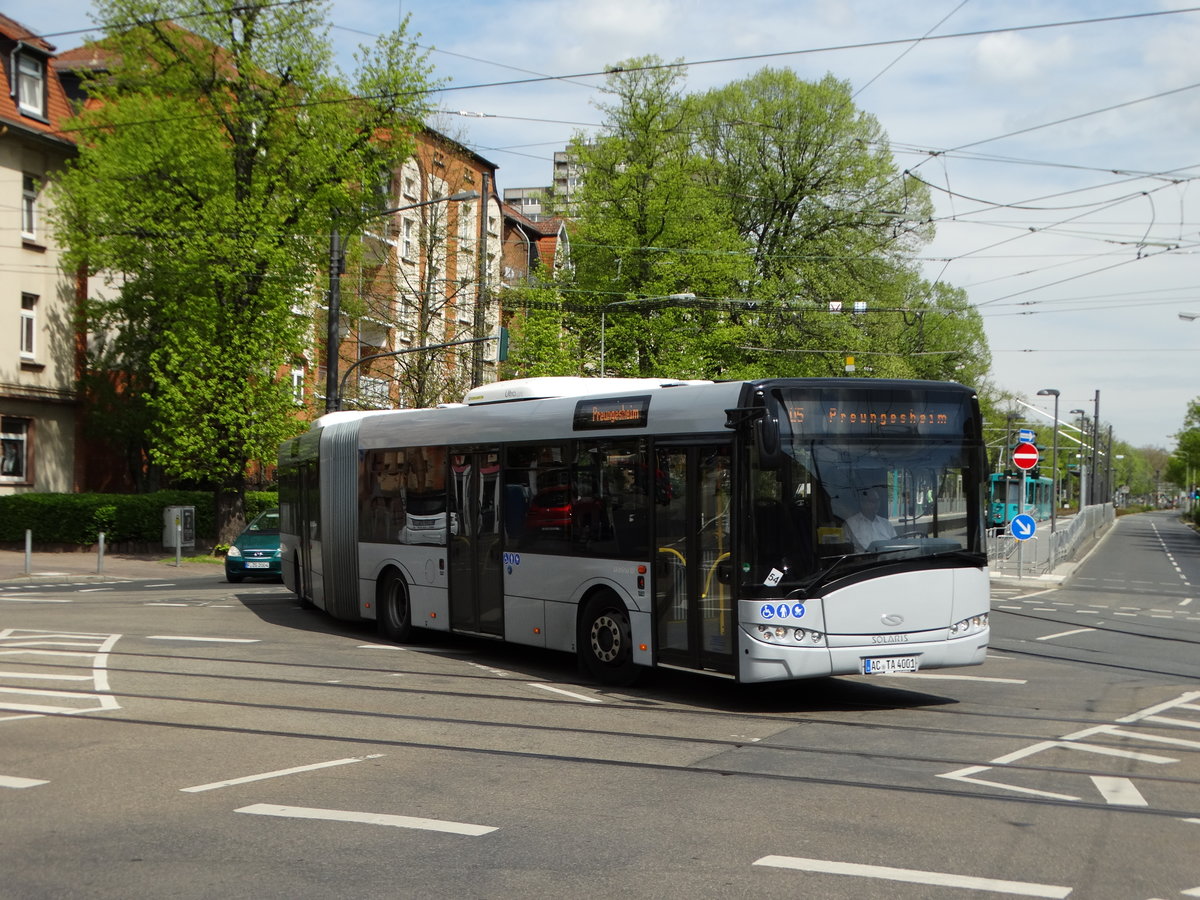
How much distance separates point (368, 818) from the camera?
7172 mm

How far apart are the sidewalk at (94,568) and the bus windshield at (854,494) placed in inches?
812

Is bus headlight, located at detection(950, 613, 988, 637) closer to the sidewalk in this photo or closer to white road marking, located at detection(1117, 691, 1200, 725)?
white road marking, located at detection(1117, 691, 1200, 725)

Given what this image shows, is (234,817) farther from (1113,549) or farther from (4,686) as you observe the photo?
(1113,549)

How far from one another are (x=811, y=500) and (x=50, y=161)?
35375 mm

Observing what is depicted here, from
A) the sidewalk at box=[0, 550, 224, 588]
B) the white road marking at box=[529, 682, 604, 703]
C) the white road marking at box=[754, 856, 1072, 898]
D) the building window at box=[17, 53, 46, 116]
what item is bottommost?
the white road marking at box=[529, 682, 604, 703]

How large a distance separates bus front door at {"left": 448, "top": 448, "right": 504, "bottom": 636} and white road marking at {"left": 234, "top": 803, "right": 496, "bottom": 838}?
727 cm

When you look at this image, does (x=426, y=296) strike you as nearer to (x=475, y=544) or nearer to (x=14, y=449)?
(x=14, y=449)

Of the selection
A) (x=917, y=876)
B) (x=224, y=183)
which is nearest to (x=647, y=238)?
(x=224, y=183)

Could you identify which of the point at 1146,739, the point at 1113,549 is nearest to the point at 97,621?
the point at 1146,739

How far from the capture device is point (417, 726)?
10336 mm

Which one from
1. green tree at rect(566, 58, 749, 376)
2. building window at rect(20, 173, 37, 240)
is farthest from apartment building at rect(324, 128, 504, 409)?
building window at rect(20, 173, 37, 240)

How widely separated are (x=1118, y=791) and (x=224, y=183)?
102 ft

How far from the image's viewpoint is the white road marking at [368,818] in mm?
6938

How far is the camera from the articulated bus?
1110 centimetres
